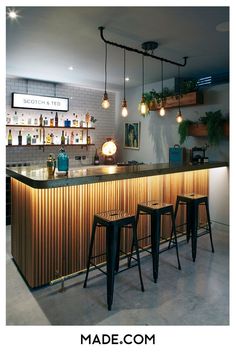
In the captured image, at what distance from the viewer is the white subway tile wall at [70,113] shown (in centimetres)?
547

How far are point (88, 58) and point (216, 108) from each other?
2348 mm

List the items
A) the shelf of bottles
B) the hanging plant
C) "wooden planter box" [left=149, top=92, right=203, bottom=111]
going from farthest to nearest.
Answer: the shelf of bottles
the hanging plant
"wooden planter box" [left=149, top=92, right=203, bottom=111]

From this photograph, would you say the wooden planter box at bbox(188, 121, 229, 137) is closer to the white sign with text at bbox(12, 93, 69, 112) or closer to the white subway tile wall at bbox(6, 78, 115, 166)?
the white subway tile wall at bbox(6, 78, 115, 166)

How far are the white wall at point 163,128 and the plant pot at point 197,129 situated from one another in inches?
7.3

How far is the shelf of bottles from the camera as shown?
18.0ft

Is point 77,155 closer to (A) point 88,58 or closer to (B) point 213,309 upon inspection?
(A) point 88,58

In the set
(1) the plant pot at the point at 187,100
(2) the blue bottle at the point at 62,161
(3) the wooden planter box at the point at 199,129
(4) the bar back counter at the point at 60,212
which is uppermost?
(1) the plant pot at the point at 187,100

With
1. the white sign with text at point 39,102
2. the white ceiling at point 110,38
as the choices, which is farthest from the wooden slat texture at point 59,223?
the white sign with text at point 39,102

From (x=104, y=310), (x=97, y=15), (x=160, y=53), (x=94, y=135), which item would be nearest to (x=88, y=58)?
(x=160, y=53)

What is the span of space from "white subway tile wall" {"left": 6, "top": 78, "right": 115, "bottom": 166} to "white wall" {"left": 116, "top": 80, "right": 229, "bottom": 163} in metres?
0.49

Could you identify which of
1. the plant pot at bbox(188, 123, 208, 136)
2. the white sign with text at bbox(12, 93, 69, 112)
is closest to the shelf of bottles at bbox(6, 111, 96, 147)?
the white sign with text at bbox(12, 93, 69, 112)

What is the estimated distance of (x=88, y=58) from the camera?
412cm

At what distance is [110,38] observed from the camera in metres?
3.38
